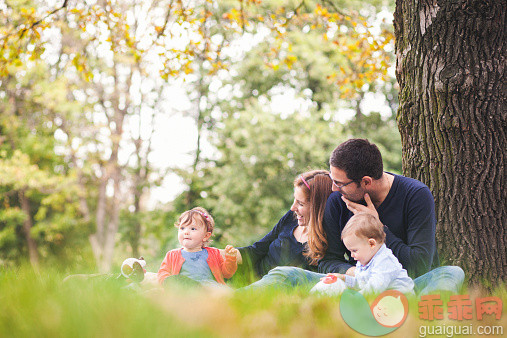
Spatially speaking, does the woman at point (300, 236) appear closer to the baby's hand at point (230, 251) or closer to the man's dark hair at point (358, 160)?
the baby's hand at point (230, 251)

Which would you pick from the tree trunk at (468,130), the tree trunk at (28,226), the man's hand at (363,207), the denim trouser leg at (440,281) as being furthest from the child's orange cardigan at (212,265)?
the tree trunk at (28,226)

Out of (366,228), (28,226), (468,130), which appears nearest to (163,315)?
(366,228)

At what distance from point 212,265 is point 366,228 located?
137 cm

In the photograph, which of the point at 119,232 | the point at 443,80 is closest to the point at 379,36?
the point at 443,80

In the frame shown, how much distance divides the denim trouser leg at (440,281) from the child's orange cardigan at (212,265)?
150 centimetres

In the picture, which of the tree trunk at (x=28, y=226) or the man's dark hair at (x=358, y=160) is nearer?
the man's dark hair at (x=358, y=160)

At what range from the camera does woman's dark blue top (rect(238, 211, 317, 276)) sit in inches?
162

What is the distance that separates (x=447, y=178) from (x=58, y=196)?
49.4 ft

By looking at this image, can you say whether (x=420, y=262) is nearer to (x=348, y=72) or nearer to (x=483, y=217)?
(x=483, y=217)
